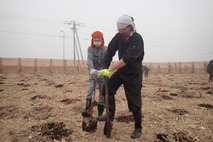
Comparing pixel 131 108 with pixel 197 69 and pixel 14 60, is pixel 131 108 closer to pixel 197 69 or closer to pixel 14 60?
pixel 14 60

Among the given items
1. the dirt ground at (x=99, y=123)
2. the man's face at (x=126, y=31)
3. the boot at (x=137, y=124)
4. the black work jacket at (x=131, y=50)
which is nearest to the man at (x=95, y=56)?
the dirt ground at (x=99, y=123)

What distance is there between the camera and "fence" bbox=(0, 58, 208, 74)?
2411 cm

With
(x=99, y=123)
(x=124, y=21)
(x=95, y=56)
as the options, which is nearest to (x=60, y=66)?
(x=95, y=56)

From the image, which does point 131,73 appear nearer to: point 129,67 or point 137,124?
point 129,67

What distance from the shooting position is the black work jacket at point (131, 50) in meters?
2.73

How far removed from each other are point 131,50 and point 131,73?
47cm

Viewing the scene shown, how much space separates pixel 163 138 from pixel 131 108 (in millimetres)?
913

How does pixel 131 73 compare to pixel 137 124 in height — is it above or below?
above

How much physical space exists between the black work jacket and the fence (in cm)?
2580

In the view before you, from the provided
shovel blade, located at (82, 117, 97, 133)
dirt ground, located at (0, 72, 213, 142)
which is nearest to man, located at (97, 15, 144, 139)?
shovel blade, located at (82, 117, 97, 133)

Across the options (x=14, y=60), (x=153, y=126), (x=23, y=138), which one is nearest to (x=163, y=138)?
(x=153, y=126)

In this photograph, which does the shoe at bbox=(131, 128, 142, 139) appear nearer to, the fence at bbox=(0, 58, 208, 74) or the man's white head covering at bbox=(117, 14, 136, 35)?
the man's white head covering at bbox=(117, 14, 136, 35)

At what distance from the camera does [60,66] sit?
2820cm

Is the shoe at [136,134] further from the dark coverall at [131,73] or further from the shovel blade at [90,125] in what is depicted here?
the shovel blade at [90,125]
